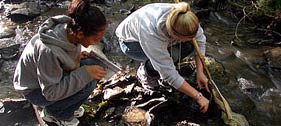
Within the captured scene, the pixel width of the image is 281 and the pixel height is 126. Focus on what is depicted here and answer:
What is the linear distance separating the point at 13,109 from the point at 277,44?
10.2 ft

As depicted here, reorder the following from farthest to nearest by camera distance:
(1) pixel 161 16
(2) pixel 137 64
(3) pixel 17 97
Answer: (2) pixel 137 64 < (3) pixel 17 97 < (1) pixel 161 16

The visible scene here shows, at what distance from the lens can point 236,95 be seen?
3666mm

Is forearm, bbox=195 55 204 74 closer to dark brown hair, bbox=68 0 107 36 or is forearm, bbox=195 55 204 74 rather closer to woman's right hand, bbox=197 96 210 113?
woman's right hand, bbox=197 96 210 113

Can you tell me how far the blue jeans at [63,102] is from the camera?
2.75 metres

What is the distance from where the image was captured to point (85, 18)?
→ 92.0 inches

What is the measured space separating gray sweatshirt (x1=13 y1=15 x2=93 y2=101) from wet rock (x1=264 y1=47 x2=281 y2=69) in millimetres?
2346

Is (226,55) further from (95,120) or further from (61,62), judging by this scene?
(61,62)

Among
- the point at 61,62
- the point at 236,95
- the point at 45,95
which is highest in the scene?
the point at 61,62

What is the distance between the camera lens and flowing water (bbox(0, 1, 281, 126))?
3527mm

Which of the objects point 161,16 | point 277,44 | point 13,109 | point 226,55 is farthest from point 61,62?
point 277,44

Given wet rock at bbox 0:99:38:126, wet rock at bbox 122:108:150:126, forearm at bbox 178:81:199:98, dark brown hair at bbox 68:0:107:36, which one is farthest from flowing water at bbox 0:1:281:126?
dark brown hair at bbox 68:0:107:36

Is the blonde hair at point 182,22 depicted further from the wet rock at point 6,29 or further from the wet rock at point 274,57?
the wet rock at point 6,29

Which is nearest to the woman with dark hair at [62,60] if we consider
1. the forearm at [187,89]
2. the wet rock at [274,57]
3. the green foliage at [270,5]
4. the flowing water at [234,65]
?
the forearm at [187,89]

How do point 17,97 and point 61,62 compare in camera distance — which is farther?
point 17,97
